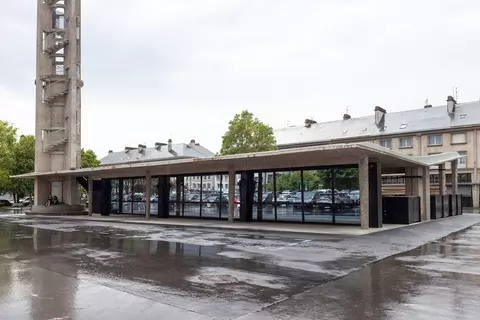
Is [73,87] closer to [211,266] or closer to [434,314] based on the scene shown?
[211,266]

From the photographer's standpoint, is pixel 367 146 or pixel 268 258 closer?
pixel 268 258

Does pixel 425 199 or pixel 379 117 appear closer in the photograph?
pixel 425 199

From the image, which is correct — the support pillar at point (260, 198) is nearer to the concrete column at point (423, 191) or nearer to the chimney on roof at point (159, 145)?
the concrete column at point (423, 191)

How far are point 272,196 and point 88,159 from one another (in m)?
47.1

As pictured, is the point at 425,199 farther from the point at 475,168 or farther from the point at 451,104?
the point at 451,104

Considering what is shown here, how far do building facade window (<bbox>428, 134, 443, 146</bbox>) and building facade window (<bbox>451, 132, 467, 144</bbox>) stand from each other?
148cm

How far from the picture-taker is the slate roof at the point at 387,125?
5125cm

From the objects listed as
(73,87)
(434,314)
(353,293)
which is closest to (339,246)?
(353,293)

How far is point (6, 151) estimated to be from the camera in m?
44.8

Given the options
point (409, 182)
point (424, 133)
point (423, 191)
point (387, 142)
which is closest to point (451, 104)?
point (424, 133)

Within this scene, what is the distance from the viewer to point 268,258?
33.3 feet

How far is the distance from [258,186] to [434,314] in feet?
52.9

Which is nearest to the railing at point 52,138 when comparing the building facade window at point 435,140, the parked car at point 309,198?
the parked car at point 309,198

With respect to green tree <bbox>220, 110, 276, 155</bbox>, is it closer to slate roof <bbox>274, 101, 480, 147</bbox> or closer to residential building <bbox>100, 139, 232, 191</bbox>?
slate roof <bbox>274, 101, 480, 147</bbox>
